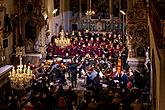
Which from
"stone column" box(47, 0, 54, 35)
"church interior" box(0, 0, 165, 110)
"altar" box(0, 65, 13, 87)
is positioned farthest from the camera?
"stone column" box(47, 0, 54, 35)

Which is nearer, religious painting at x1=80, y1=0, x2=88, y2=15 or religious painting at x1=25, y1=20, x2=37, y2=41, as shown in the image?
religious painting at x1=25, y1=20, x2=37, y2=41

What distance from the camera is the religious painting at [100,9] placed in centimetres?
3941

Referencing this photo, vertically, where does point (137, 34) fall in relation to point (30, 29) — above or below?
below

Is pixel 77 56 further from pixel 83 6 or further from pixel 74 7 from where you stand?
pixel 83 6

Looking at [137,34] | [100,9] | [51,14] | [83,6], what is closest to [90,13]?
[100,9]

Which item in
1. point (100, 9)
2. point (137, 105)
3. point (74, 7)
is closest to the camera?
point (137, 105)

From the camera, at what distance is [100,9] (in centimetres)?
3962

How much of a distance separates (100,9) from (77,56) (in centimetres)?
1244

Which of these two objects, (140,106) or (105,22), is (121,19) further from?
(140,106)

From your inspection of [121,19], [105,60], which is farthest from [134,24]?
[121,19]

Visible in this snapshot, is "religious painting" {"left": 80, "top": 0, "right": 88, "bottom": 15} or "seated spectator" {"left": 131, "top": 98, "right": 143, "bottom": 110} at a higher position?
"religious painting" {"left": 80, "top": 0, "right": 88, "bottom": 15}

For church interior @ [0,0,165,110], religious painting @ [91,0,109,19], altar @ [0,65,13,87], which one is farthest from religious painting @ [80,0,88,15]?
altar @ [0,65,13,87]

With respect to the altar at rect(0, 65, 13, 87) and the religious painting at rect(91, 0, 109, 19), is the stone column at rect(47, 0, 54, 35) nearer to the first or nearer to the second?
the religious painting at rect(91, 0, 109, 19)

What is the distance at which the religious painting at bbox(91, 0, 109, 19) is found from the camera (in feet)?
129
